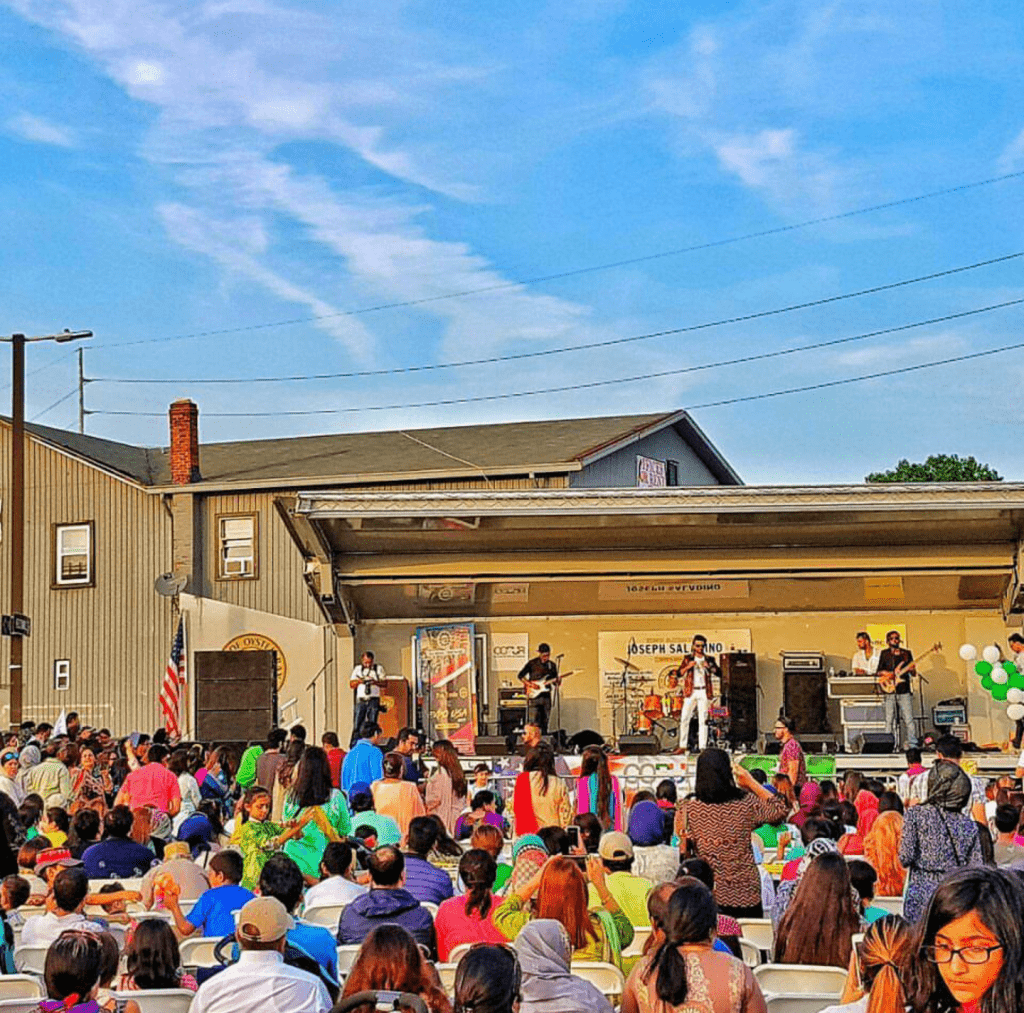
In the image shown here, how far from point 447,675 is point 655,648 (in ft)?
9.24

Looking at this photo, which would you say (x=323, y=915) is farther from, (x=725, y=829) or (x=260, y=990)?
(x=260, y=990)

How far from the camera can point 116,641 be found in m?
28.3

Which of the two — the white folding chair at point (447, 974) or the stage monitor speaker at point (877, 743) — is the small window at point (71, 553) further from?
the white folding chair at point (447, 974)

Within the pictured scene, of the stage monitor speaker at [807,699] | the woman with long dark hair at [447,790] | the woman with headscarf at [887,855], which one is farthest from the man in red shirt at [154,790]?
the stage monitor speaker at [807,699]

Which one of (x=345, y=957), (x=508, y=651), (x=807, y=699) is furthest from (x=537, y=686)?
(x=345, y=957)

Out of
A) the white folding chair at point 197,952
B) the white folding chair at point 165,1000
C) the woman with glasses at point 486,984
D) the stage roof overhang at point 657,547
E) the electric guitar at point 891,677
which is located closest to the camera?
the woman with glasses at point 486,984

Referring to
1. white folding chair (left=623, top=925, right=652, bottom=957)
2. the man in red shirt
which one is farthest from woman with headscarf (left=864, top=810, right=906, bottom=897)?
the man in red shirt

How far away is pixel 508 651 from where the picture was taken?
21.7 meters

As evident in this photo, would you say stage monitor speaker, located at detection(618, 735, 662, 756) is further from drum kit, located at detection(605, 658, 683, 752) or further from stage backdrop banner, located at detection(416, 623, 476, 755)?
stage backdrop banner, located at detection(416, 623, 476, 755)

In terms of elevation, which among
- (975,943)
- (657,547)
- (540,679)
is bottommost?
(975,943)

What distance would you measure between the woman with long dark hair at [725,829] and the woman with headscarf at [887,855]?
88 cm

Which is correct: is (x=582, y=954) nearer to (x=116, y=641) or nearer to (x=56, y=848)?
(x=56, y=848)

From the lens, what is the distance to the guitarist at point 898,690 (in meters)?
19.6

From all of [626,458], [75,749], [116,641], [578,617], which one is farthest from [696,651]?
[116,641]
